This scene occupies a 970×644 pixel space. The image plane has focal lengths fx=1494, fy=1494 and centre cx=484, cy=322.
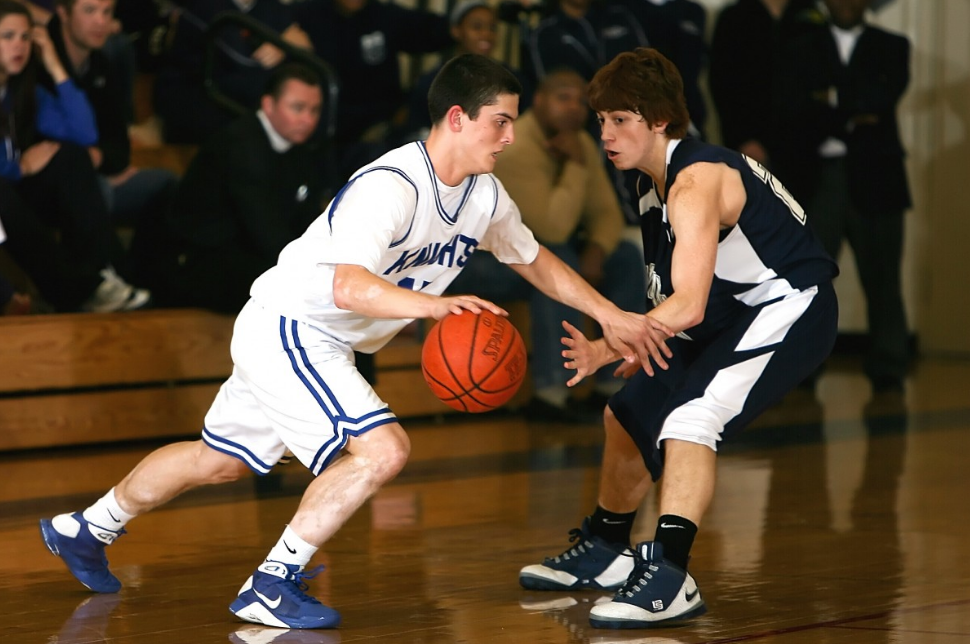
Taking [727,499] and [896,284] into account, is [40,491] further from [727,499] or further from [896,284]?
[896,284]

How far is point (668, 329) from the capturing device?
399cm

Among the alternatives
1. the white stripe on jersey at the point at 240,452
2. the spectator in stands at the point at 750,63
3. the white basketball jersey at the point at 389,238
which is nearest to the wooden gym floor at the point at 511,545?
the white stripe on jersey at the point at 240,452

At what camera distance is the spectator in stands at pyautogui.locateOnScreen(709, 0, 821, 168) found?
9.80 m

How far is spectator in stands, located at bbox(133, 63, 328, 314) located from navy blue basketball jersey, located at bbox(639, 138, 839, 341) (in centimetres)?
336

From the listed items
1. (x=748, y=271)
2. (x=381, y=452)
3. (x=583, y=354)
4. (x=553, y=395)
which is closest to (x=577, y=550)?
(x=583, y=354)

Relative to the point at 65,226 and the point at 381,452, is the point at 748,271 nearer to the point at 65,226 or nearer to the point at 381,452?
the point at 381,452

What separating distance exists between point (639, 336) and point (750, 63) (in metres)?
6.26

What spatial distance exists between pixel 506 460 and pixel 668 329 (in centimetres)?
308

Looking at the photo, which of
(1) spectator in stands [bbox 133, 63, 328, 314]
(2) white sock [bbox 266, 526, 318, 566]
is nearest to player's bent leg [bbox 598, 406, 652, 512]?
(2) white sock [bbox 266, 526, 318, 566]

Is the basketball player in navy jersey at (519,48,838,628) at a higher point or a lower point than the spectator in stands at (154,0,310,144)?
lower

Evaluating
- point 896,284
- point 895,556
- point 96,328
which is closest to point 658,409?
point 895,556

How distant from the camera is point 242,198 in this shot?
24.0ft

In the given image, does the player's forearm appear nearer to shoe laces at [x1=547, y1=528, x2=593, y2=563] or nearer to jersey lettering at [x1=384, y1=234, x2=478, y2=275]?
jersey lettering at [x1=384, y1=234, x2=478, y2=275]

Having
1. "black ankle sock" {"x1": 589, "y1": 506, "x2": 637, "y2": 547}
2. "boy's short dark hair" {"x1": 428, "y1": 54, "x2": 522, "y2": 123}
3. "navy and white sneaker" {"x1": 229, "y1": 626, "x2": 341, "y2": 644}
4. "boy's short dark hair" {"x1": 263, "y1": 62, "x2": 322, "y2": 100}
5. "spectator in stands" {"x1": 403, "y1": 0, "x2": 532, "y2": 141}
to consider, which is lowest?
"navy and white sneaker" {"x1": 229, "y1": 626, "x2": 341, "y2": 644}
